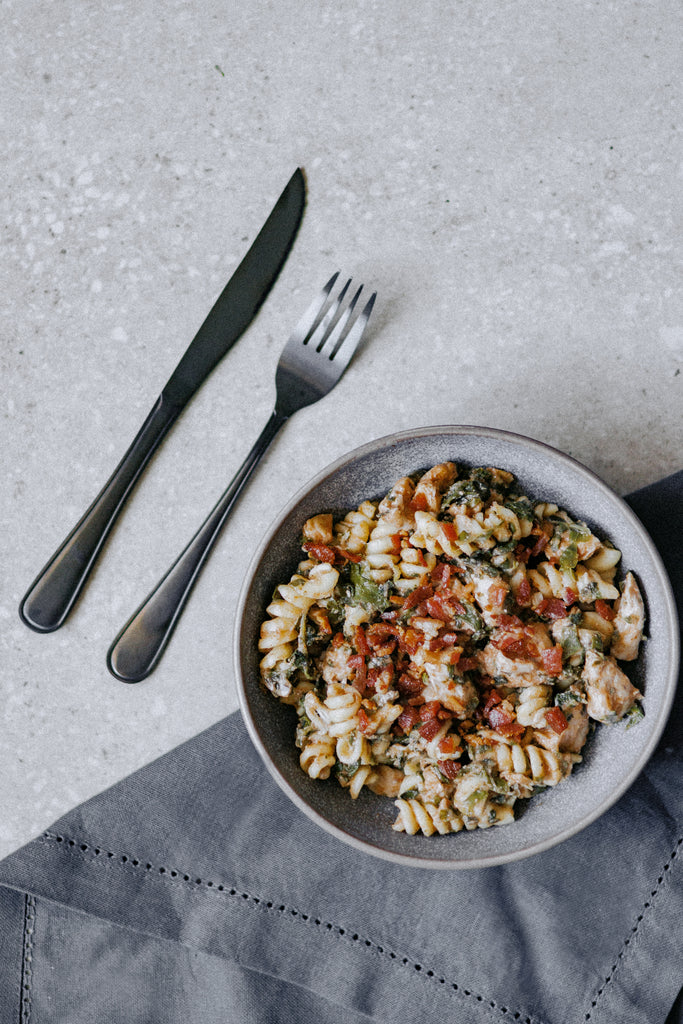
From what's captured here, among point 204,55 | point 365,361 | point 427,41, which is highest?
point 204,55

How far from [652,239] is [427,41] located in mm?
792

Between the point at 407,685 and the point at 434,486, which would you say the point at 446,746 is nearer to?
the point at 407,685

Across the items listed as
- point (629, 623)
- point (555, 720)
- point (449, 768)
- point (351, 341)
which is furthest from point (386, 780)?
point (351, 341)

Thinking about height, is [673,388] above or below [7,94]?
below

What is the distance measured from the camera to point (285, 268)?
2.11m

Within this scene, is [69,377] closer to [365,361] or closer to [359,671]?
[365,361]

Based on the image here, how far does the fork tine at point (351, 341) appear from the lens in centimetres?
201

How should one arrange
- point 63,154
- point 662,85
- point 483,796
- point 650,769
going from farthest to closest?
point 63,154, point 662,85, point 650,769, point 483,796

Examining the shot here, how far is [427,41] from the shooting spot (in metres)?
2.13

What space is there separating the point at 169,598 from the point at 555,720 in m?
0.99

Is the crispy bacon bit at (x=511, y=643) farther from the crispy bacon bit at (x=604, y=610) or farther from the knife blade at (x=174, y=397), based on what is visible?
the knife blade at (x=174, y=397)

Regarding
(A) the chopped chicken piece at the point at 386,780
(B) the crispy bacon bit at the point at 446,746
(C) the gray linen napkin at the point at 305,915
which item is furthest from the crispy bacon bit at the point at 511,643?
(C) the gray linen napkin at the point at 305,915

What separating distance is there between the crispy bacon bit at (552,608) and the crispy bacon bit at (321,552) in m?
0.46

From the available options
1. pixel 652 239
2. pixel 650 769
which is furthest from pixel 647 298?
pixel 650 769
